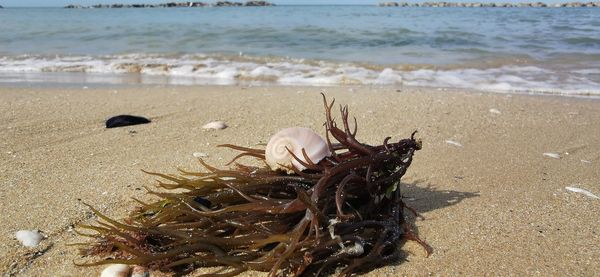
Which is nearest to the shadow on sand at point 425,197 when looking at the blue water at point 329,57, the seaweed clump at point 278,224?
the seaweed clump at point 278,224

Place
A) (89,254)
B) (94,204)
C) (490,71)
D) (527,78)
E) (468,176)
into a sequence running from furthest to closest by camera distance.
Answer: (490,71) < (527,78) < (468,176) < (94,204) < (89,254)

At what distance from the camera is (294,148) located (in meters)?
1.99

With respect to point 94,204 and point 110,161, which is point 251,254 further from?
point 110,161

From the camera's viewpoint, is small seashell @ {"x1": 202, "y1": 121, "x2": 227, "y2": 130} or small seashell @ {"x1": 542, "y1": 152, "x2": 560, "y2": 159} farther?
small seashell @ {"x1": 202, "y1": 121, "x2": 227, "y2": 130}

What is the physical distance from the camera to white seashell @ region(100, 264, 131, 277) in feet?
5.87

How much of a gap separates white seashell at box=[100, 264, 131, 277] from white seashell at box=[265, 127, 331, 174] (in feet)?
2.27

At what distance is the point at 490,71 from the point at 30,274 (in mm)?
8384

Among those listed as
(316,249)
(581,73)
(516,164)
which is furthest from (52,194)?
(581,73)

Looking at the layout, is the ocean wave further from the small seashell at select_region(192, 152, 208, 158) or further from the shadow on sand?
the shadow on sand

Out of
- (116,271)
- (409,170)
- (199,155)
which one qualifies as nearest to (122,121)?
(199,155)

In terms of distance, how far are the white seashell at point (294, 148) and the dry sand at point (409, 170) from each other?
0.52 metres

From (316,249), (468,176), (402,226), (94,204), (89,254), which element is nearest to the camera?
(316,249)

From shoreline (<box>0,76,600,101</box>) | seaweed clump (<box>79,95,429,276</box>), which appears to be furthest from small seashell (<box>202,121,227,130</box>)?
shoreline (<box>0,76,600,101</box>)

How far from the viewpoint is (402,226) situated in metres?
2.11
